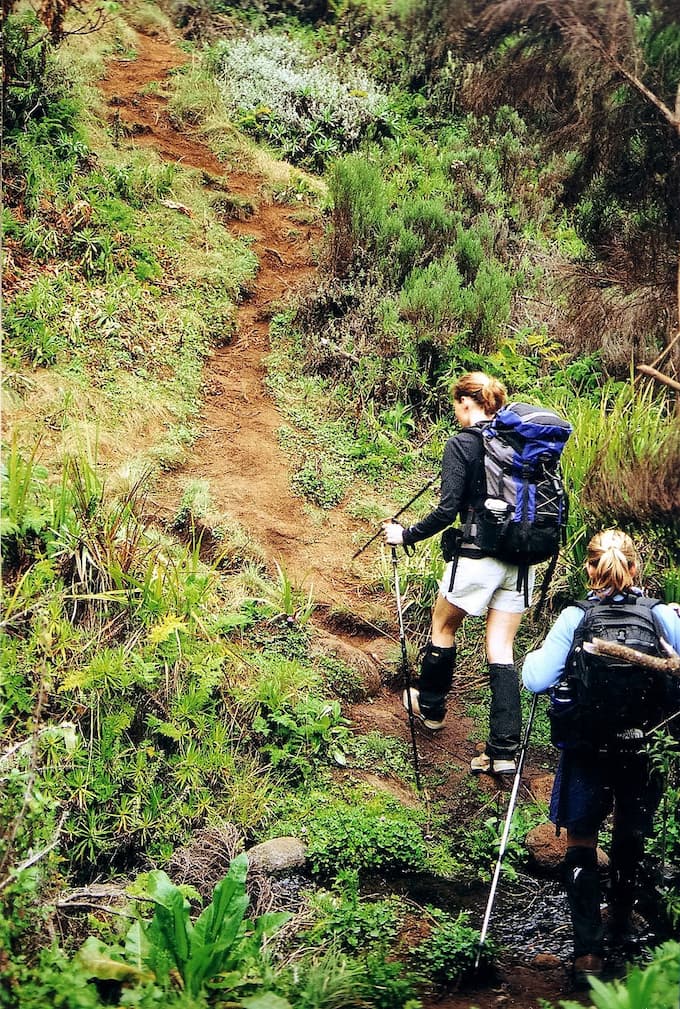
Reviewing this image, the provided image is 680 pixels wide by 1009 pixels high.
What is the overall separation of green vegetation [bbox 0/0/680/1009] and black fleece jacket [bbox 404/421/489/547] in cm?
130

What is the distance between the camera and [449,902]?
4.89 m

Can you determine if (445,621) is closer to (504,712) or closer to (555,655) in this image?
(504,712)

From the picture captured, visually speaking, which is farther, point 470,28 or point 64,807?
point 470,28

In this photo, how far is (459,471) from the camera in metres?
5.33

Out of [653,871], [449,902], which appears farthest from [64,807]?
[653,871]

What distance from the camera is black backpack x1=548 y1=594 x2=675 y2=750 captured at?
399 centimetres

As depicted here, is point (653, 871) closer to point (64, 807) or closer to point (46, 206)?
point (64, 807)

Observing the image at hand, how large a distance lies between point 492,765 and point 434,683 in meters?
0.59

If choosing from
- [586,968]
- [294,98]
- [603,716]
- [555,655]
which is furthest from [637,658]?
[294,98]

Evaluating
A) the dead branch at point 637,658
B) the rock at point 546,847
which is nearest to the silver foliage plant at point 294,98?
the rock at point 546,847

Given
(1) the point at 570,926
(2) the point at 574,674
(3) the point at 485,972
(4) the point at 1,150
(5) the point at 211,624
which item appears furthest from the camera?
(4) the point at 1,150

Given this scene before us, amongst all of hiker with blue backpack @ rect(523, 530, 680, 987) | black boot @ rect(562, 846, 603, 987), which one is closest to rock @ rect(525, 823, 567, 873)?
hiker with blue backpack @ rect(523, 530, 680, 987)

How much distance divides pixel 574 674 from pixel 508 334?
18.2 ft

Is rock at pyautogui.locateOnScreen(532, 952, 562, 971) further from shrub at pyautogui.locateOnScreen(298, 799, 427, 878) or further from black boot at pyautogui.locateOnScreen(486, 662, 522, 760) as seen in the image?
black boot at pyautogui.locateOnScreen(486, 662, 522, 760)
